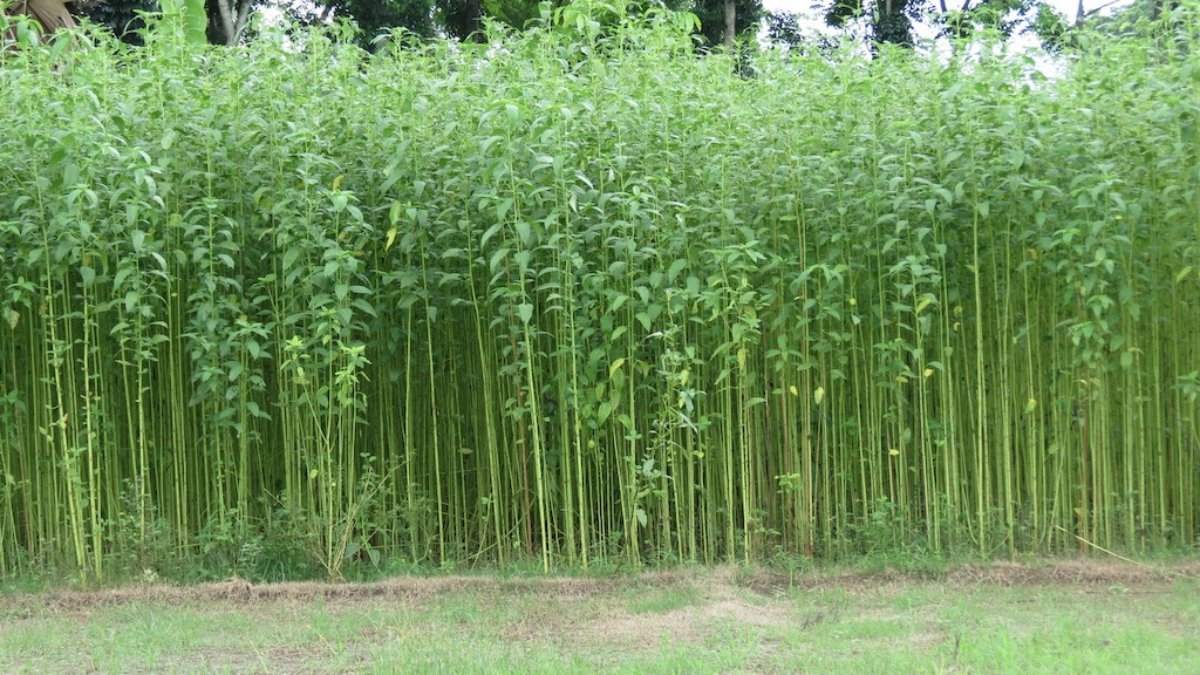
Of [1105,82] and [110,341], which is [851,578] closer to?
[1105,82]

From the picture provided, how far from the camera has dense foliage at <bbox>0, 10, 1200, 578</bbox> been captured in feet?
Result: 18.1

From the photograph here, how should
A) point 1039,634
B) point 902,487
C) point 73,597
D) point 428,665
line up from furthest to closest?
point 902,487 < point 73,597 < point 1039,634 < point 428,665

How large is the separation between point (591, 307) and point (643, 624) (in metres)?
1.62

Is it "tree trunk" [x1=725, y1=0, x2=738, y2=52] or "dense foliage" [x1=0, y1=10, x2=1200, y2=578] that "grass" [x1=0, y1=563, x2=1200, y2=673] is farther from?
"tree trunk" [x1=725, y1=0, x2=738, y2=52]

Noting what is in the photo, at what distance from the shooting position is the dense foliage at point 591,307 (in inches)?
217

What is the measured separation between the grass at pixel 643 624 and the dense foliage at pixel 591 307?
1.44ft

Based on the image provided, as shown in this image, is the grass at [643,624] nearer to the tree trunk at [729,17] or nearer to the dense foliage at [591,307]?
the dense foliage at [591,307]

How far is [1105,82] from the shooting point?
5.57 meters

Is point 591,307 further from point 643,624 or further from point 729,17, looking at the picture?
point 729,17

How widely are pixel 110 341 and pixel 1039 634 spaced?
4.50m

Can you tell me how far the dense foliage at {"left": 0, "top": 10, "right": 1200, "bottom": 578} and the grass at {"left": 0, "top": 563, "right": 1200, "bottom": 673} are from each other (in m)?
0.44

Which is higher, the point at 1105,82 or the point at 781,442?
the point at 1105,82

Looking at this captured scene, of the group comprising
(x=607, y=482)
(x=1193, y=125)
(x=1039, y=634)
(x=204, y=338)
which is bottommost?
(x=1039, y=634)

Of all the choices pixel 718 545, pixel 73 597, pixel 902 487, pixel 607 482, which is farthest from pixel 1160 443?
pixel 73 597
